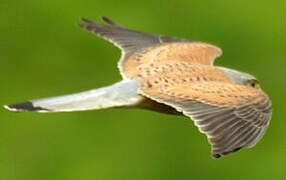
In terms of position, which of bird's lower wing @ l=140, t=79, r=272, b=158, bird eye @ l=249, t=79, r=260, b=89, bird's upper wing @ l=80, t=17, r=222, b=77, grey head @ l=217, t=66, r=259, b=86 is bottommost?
bird's lower wing @ l=140, t=79, r=272, b=158

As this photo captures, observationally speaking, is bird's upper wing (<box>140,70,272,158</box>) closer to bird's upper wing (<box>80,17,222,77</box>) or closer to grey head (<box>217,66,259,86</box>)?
grey head (<box>217,66,259,86</box>)

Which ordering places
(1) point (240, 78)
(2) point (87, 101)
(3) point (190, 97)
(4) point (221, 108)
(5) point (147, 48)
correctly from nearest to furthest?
(4) point (221, 108) < (3) point (190, 97) < (2) point (87, 101) < (1) point (240, 78) < (5) point (147, 48)

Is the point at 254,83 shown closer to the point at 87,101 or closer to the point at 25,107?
the point at 87,101

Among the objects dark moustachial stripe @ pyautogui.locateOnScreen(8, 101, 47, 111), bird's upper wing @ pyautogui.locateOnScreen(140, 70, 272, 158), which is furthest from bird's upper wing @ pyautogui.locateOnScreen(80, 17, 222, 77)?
dark moustachial stripe @ pyautogui.locateOnScreen(8, 101, 47, 111)

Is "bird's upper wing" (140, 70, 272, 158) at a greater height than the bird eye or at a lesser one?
lesser

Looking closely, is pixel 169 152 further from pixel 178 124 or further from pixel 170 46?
pixel 170 46

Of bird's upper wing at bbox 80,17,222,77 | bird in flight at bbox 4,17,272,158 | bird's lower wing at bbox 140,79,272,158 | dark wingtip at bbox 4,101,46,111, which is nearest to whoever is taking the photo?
bird's lower wing at bbox 140,79,272,158

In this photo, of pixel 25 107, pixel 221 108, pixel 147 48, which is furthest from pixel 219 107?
pixel 147 48
